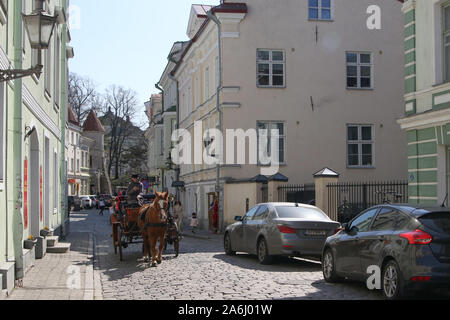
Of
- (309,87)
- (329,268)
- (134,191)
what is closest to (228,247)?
(134,191)

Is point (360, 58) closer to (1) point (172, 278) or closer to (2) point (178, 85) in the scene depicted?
(2) point (178, 85)

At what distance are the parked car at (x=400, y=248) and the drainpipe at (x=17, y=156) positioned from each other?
5.84m

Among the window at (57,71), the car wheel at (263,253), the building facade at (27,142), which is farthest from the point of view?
the window at (57,71)

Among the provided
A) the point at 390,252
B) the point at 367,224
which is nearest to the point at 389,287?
the point at 390,252

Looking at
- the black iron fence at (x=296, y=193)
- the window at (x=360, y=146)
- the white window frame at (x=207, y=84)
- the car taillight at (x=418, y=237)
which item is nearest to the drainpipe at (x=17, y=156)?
the car taillight at (x=418, y=237)

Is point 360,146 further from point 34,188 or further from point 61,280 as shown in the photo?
point 61,280

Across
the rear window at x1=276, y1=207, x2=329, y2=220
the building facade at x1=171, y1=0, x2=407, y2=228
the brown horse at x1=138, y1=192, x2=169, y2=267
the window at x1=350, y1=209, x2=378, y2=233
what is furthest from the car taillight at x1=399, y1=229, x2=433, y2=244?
the building facade at x1=171, y1=0, x2=407, y2=228

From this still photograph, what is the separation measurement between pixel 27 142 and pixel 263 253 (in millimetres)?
6196

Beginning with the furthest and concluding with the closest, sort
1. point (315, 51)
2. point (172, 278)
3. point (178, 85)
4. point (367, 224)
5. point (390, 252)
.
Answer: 1. point (178, 85)
2. point (315, 51)
3. point (172, 278)
4. point (367, 224)
5. point (390, 252)

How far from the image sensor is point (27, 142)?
560 inches

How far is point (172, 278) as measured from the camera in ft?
41.9

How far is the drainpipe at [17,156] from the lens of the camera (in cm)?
1145

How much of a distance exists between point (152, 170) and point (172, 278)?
49990mm

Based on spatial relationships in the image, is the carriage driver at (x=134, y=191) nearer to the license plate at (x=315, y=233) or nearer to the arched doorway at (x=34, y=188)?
the arched doorway at (x=34, y=188)
